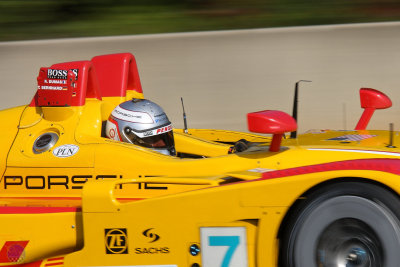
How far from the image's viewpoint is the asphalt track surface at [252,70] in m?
6.97

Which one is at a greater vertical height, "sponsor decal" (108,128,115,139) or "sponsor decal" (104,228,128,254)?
"sponsor decal" (108,128,115,139)

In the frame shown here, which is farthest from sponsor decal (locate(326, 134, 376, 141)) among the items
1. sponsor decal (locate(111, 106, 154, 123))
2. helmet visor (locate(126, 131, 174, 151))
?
sponsor decal (locate(111, 106, 154, 123))

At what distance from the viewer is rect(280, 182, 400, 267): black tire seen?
11.1ft

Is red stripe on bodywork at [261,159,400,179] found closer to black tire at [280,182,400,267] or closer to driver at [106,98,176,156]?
black tire at [280,182,400,267]

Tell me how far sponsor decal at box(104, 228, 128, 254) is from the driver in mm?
984

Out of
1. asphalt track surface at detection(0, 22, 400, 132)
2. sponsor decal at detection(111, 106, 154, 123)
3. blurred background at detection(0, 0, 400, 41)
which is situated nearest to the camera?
sponsor decal at detection(111, 106, 154, 123)

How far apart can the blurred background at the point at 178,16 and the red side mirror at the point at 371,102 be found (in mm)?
3332

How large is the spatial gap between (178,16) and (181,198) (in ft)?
18.0

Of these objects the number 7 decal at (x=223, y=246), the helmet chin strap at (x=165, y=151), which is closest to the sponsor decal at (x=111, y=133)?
the helmet chin strap at (x=165, y=151)

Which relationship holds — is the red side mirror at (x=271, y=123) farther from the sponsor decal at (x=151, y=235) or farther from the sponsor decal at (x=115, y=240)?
the sponsor decal at (x=115, y=240)

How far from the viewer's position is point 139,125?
4.43 meters

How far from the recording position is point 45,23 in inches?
347

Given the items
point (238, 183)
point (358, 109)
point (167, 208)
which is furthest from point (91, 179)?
point (358, 109)

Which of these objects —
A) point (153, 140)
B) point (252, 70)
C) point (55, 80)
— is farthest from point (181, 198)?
point (252, 70)
